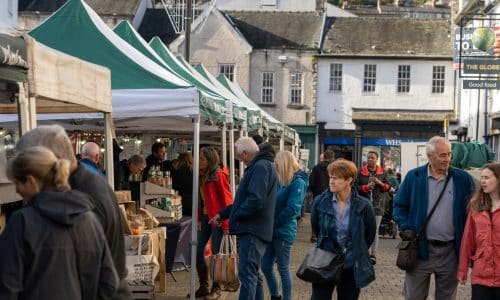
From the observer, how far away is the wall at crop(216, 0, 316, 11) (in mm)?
54219

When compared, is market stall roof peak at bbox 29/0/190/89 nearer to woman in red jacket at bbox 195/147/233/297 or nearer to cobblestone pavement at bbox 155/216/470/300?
woman in red jacket at bbox 195/147/233/297

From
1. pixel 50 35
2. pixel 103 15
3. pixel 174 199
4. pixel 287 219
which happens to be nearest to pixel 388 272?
pixel 174 199

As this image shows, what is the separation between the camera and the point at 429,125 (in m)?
49.4

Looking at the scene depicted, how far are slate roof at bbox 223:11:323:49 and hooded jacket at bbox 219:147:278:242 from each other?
41264 millimetres

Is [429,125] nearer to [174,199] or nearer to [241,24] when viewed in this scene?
[241,24]

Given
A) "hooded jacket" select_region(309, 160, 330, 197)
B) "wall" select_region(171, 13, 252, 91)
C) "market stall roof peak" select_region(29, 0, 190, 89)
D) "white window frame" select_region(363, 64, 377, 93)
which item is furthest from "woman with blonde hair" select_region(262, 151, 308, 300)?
"white window frame" select_region(363, 64, 377, 93)

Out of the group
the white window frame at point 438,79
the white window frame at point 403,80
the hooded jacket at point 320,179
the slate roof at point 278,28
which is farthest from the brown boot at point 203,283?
the white window frame at point 438,79

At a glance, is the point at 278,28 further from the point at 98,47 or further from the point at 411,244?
the point at 411,244

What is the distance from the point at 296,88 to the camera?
50.4 metres

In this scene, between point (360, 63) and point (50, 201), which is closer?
point (50, 201)

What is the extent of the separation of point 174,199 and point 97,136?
7.05m

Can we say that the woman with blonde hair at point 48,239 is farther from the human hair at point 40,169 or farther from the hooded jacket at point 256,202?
the hooded jacket at point 256,202

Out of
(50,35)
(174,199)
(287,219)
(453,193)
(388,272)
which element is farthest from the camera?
(388,272)

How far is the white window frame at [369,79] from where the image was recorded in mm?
50156
